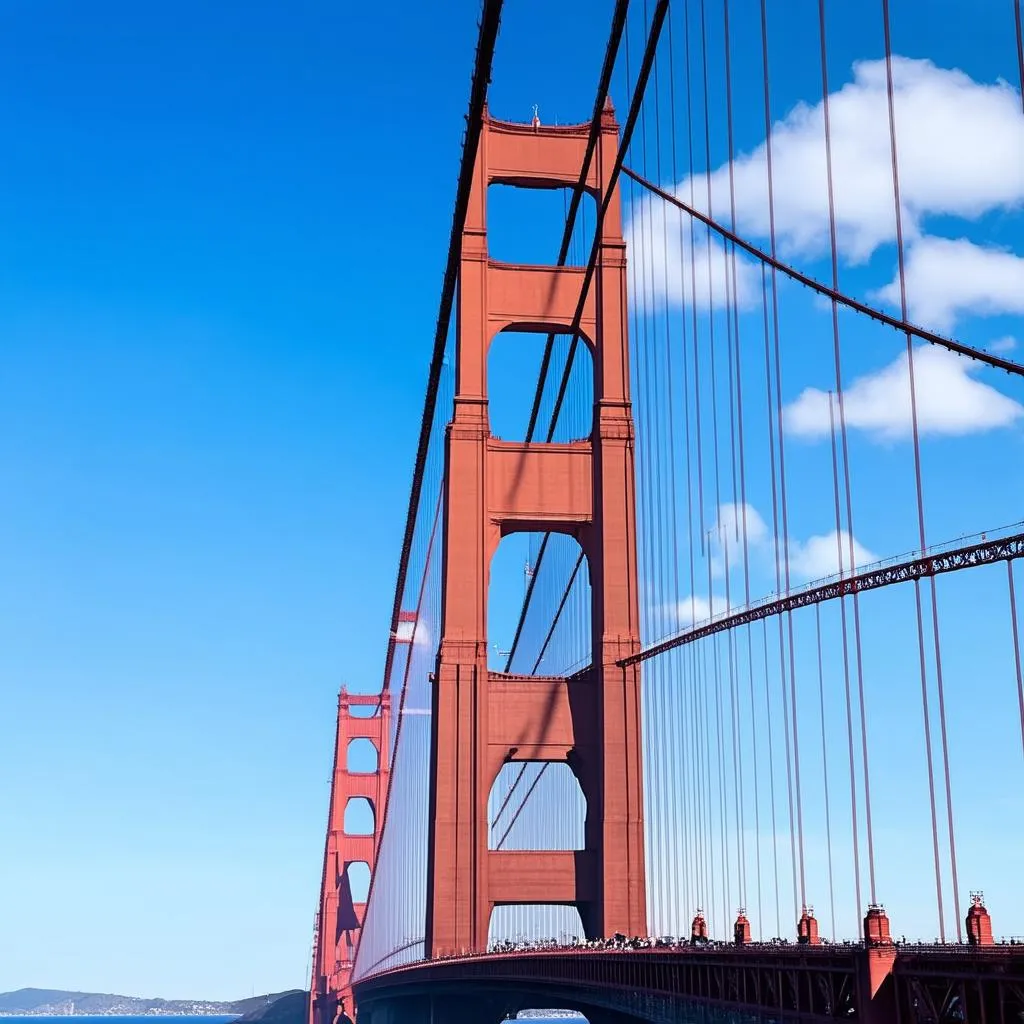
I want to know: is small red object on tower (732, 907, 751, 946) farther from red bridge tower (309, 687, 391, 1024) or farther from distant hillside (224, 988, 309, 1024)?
distant hillside (224, 988, 309, 1024)

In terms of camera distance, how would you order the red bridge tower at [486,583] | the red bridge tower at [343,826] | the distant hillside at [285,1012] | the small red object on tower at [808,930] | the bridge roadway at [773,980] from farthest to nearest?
the distant hillside at [285,1012] < the red bridge tower at [343,826] < the red bridge tower at [486,583] < the small red object on tower at [808,930] < the bridge roadway at [773,980]

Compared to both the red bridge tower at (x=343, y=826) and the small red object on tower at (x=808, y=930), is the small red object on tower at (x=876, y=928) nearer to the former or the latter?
the small red object on tower at (x=808, y=930)

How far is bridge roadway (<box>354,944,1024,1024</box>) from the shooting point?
51.0 ft

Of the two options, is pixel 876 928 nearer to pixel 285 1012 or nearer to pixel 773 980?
pixel 773 980

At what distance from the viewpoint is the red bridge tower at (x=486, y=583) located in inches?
1736

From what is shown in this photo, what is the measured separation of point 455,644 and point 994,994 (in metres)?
31.5

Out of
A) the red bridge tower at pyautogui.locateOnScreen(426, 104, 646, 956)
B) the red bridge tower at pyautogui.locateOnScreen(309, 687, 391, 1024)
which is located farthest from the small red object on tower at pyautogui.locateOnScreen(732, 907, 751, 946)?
the red bridge tower at pyautogui.locateOnScreen(309, 687, 391, 1024)

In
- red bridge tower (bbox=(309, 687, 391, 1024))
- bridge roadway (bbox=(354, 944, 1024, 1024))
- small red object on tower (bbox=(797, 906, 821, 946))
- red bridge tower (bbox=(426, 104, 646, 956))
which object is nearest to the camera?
bridge roadway (bbox=(354, 944, 1024, 1024))

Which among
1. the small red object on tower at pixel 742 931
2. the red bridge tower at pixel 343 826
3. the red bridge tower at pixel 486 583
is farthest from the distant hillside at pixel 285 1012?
the small red object on tower at pixel 742 931

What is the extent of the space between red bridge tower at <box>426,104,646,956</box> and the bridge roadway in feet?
9.65

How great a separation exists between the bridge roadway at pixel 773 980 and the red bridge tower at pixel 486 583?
2943mm

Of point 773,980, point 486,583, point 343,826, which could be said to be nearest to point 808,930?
point 773,980

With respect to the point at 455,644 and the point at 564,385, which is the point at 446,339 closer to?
the point at 564,385

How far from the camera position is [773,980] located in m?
21.2
